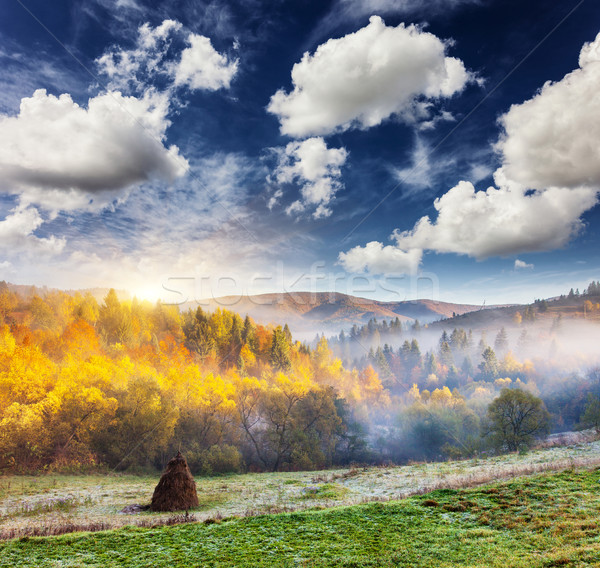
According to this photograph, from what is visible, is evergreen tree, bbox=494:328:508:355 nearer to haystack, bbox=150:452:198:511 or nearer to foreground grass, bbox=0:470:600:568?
foreground grass, bbox=0:470:600:568

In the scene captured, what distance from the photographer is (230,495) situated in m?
26.0

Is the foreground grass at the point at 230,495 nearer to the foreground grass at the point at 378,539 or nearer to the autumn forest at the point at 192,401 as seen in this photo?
the foreground grass at the point at 378,539

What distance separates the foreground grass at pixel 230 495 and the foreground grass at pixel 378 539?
3.42 meters

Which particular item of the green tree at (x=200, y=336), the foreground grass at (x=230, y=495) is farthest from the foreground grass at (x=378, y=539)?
the green tree at (x=200, y=336)

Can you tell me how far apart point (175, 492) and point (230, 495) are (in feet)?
18.6

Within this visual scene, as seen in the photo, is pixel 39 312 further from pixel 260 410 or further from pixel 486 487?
pixel 486 487

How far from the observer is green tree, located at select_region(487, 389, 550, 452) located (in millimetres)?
57500

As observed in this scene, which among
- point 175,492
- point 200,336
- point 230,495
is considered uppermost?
point 200,336

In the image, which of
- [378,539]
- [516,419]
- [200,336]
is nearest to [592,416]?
[516,419]

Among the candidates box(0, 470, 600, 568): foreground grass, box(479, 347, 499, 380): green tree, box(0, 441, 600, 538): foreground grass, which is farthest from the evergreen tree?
box(0, 470, 600, 568): foreground grass

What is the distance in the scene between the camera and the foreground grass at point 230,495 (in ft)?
58.0

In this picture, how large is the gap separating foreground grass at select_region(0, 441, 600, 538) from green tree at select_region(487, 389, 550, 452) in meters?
30.7

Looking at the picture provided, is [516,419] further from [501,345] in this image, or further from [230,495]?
[501,345]

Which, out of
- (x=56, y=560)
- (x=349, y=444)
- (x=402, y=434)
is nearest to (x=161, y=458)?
(x=349, y=444)
